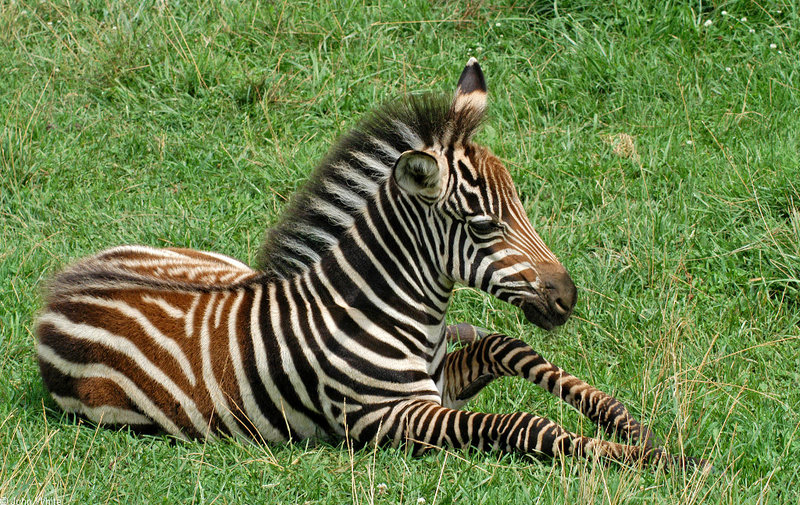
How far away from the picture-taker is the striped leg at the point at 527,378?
508cm

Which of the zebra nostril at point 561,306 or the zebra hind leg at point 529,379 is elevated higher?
the zebra nostril at point 561,306

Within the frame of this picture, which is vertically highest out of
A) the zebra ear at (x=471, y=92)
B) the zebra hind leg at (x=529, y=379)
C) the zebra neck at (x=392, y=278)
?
the zebra ear at (x=471, y=92)

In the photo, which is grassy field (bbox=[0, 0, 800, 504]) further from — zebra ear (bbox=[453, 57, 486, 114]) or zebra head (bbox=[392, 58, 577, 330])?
zebra ear (bbox=[453, 57, 486, 114])

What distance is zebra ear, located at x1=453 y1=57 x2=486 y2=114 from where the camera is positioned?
526cm

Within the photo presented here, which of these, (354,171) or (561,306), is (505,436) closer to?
(561,306)

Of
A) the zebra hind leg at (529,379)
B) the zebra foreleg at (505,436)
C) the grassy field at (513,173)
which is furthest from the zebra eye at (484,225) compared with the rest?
the grassy field at (513,173)

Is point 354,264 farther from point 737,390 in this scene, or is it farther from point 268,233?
point 737,390

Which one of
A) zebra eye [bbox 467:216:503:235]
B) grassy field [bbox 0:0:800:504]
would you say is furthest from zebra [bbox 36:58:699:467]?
grassy field [bbox 0:0:800:504]

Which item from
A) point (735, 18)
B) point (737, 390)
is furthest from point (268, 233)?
point (735, 18)

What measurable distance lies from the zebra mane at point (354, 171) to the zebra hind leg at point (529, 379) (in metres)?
1.03

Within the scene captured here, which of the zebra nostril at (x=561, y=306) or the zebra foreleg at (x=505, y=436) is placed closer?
the zebra foreleg at (x=505, y=436)

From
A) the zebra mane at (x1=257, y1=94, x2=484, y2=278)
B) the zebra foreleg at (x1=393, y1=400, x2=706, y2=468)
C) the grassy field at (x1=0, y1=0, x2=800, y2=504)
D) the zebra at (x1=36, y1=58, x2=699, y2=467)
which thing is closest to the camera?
the zebra foreleg at (x1=393, y1=400, x2=706, y2=468)

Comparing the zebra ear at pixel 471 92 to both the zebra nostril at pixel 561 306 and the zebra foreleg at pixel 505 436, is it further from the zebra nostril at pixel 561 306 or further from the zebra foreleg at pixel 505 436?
the zebra foreleg at pixel 505 436

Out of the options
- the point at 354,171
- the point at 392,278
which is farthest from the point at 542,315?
the point at 354,171
